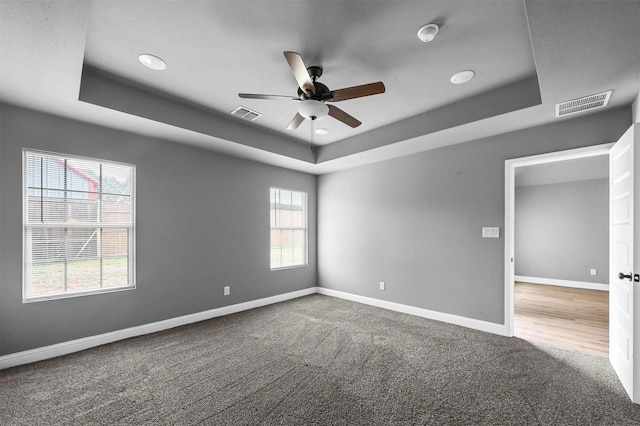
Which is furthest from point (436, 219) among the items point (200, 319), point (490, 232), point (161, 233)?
point (161, 233)

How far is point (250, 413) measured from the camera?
6.77ft

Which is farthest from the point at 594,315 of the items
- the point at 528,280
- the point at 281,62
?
the point at 281,62

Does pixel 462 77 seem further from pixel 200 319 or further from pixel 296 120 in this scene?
pixel 200 319

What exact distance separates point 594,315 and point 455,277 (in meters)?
2.43

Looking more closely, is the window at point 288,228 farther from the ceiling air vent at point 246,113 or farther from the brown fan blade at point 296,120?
the brown fan blade at point 296,120

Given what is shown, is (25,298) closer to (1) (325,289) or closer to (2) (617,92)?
(1) (325,289)

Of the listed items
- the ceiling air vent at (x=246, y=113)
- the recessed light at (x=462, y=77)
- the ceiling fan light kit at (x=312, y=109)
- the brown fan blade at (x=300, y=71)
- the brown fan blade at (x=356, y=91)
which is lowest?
the ceiling fan light kit at (x=312, y=109)

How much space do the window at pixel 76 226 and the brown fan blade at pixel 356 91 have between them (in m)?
2.72

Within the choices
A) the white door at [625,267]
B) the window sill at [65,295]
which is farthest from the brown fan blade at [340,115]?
the window sill at [65,295]

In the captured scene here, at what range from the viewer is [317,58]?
2500mm

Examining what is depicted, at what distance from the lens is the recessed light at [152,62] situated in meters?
2.47

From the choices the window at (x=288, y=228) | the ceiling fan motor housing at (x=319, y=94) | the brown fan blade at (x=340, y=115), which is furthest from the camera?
the window at (x=288, y=228)

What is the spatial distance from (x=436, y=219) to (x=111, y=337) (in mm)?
4418

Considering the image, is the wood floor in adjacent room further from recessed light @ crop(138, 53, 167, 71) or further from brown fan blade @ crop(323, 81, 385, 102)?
recessed light @ crop(138, 53, 167, 71)
